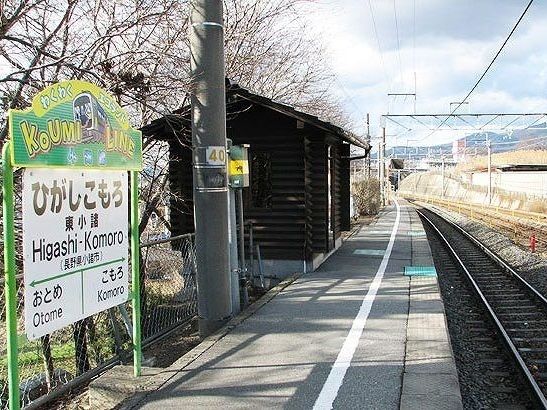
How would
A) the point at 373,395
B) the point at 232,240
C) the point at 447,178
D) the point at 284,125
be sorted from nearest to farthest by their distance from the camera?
1. the point at 373,395
2. the point at 232,240
3. the point at 284,125
4. the point at 447,178

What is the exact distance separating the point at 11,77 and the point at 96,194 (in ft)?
8.02

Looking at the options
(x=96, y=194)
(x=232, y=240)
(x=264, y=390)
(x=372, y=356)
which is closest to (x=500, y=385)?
(x=372, y=356)

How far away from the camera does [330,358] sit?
230 inches

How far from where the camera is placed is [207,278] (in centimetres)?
707

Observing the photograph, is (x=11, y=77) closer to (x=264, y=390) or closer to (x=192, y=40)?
(x=192, y=40)

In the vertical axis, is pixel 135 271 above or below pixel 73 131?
below

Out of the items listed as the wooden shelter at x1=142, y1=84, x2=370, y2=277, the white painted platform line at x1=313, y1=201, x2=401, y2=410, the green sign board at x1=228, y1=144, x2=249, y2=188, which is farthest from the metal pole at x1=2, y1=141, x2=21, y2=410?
the wooden shelter at x1=142, y1=84, x2=370, y2=277

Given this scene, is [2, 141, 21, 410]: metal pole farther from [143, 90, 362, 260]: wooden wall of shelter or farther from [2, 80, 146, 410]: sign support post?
[143, 90, 362, 260]: wooden wall of shelter

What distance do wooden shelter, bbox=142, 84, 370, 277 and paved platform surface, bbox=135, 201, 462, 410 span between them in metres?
1.99

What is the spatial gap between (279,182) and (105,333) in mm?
4914

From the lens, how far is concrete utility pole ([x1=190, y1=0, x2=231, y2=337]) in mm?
6883

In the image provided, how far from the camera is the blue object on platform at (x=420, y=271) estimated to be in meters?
11.3

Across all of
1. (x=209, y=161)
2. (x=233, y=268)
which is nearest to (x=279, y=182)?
(x=233, y=268)

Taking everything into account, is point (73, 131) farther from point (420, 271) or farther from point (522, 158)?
point (522, 158)
